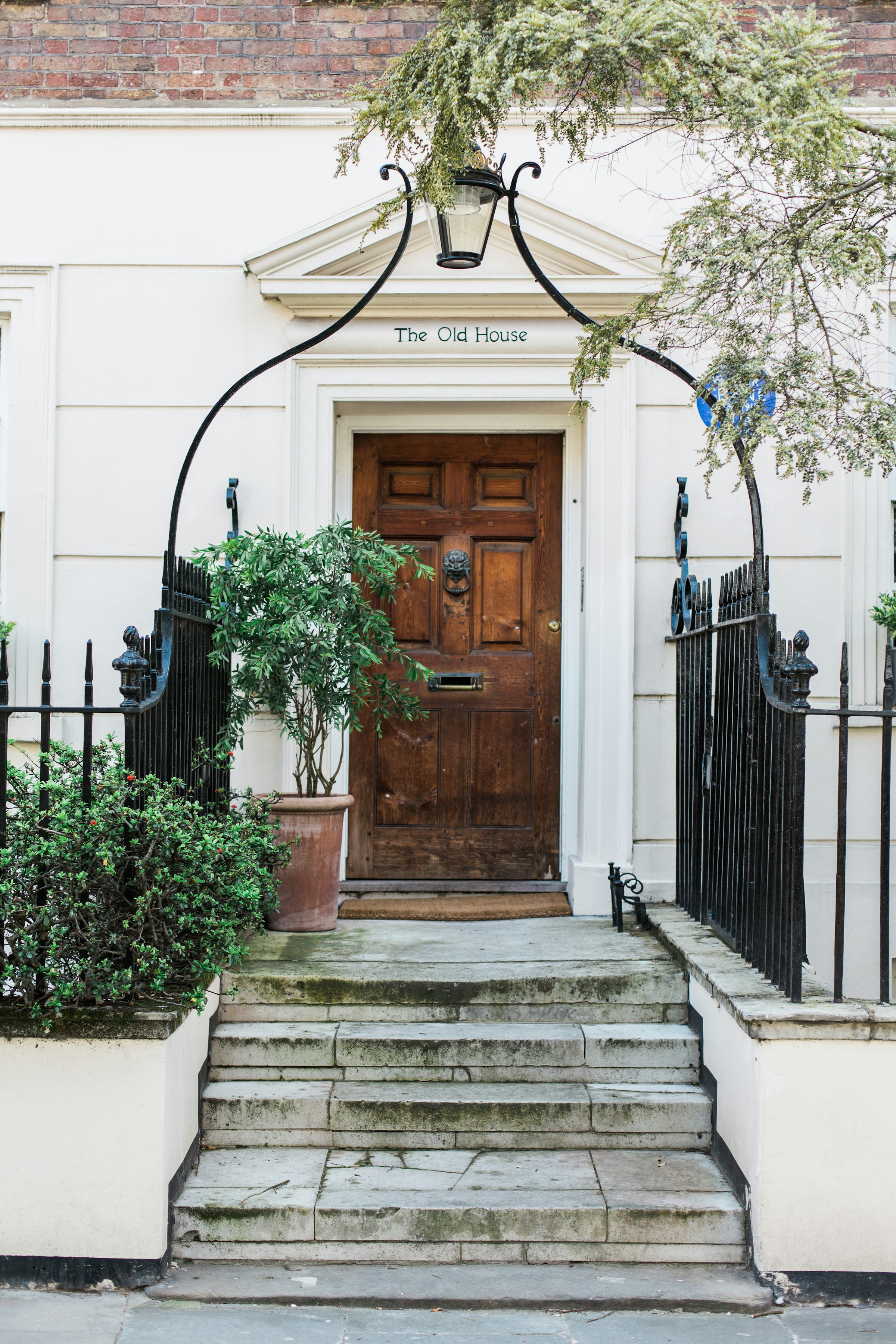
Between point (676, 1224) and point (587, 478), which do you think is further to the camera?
point (587, 478)

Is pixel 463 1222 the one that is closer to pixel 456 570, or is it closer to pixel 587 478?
pixel 456 570

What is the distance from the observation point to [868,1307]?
3441 millimetres

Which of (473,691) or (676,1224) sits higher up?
(473,691)

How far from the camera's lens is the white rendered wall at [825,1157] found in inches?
136

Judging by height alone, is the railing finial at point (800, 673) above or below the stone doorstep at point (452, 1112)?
above

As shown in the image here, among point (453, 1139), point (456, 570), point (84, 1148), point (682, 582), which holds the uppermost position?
point (456, 570)

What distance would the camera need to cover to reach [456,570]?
19.6ft

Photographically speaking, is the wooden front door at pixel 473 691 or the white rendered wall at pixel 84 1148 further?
the wooden front door at pixel 473 691

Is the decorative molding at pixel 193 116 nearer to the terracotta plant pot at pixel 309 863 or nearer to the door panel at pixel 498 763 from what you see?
the door panel at pixel 498 763

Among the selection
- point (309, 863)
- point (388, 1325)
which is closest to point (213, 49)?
point (309, 863)

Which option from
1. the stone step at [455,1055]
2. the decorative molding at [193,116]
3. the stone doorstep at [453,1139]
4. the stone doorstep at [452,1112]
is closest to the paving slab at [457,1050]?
the stone step at [455,1055]

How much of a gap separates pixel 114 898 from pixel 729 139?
9.96ft

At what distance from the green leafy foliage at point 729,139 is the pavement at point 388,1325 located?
2538mm

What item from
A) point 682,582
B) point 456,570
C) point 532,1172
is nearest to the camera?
point 532,1172
